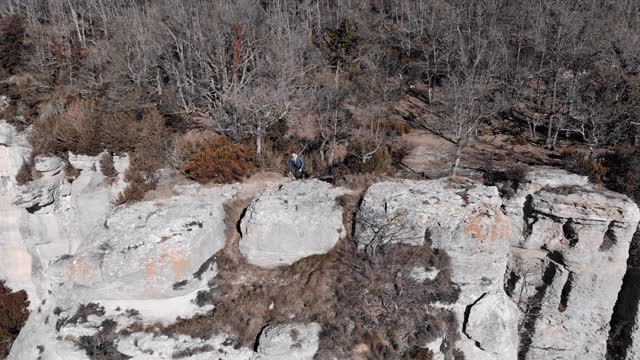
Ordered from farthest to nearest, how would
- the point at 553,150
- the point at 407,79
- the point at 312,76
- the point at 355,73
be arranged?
the point at 407,79
the point at 355,73
the point at 312,76
the point at 553,150

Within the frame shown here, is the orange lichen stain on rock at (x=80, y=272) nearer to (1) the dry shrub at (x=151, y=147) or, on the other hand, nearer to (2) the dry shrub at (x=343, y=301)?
(2) the dry shrub at (x=343, y=301)

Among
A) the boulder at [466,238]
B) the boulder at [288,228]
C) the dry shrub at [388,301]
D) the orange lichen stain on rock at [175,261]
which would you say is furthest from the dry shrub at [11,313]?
the boulder at [466,238]

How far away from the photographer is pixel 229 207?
16.0 meters

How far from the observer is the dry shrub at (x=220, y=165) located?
16.8 m

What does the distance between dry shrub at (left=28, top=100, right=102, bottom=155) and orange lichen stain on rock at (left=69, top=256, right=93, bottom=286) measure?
670 centimetres

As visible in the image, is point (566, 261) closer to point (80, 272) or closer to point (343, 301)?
point (343, 301)

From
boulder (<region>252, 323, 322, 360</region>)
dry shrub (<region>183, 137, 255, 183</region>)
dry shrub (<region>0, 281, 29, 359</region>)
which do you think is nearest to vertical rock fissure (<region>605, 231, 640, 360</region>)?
boulder (<region>252, 323, 322, 360</region>)

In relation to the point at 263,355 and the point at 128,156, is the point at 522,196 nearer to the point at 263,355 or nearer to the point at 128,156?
the point at 263,355

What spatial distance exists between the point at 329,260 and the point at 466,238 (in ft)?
15.2

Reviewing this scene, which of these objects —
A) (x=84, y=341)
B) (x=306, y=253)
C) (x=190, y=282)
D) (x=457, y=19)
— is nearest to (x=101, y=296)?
(x=84, y=341)

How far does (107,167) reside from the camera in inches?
734

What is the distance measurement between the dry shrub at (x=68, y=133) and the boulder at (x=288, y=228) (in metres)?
8.74

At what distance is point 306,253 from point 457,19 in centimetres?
1893

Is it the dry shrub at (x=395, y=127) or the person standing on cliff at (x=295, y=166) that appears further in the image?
the dry shrub at (x=395, y=127)
